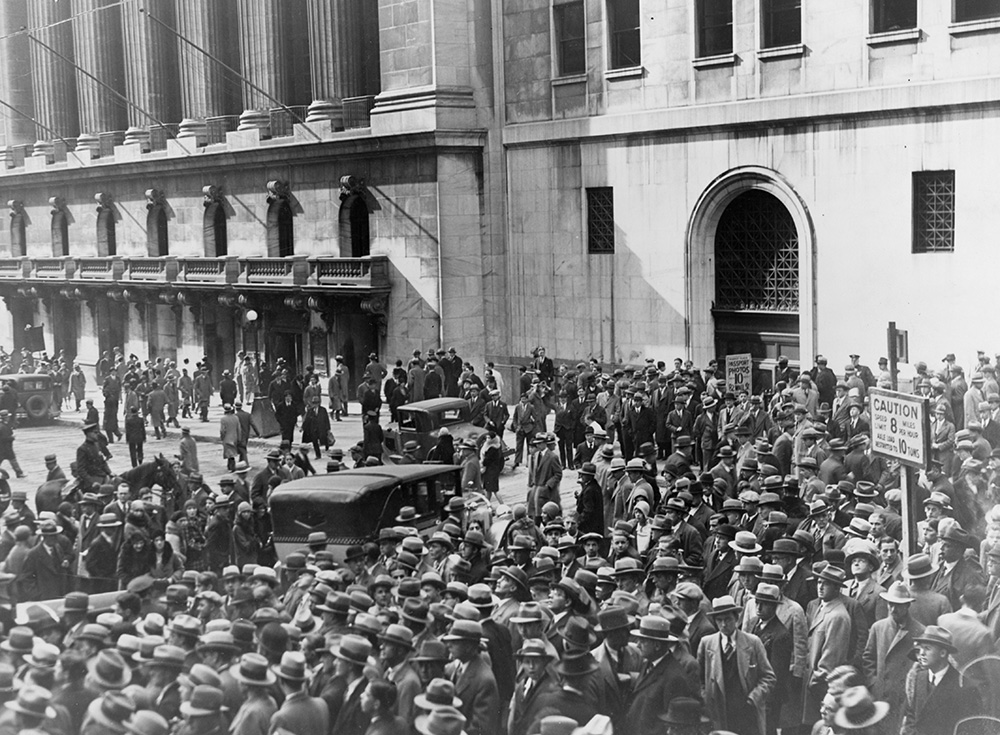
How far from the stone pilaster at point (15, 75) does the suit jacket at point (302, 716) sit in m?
20.0

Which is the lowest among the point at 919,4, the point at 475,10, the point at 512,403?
the point at 512,403

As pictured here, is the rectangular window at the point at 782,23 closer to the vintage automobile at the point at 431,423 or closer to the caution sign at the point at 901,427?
the vintage automobile at the point at 431,423

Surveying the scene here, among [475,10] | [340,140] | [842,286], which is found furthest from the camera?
[340,140]

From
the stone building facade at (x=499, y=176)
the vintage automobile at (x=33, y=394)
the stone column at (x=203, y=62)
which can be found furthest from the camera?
the stone column at (x=203, y=62)

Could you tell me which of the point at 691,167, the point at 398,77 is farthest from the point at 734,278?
the point at 398,77

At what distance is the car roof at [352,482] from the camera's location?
52.3 feet

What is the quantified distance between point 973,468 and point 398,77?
1004 inches

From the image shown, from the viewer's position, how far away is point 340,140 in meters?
38.2

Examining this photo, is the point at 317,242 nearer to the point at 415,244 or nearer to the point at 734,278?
the point at 415,244

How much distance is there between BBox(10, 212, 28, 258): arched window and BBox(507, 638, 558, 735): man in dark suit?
40914 mm

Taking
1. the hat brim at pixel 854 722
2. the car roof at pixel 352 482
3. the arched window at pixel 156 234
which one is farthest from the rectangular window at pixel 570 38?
the hat brim at pixel 854 722

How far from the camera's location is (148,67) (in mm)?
41906

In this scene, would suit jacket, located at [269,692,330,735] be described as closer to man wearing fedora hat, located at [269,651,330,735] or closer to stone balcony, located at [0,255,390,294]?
man wearing fedora hat, located at [269,651,330,735]

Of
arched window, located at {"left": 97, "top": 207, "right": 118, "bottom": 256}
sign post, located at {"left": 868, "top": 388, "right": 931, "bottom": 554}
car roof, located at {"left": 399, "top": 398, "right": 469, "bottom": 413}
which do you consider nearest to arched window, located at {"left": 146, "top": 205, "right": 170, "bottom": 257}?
arched window, located at {"left": 97, "top": 207, "right": 118, "bottom": 256}
